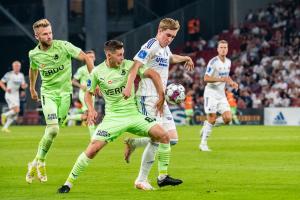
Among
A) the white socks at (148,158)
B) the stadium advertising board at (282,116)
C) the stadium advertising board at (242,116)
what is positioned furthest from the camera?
the stadium advertising board at (242,116)

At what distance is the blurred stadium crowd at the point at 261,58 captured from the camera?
41.8m

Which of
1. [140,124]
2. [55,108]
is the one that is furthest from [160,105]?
[55,108]

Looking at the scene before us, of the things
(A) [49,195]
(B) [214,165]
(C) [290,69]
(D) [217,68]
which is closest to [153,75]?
(A) [49,195]

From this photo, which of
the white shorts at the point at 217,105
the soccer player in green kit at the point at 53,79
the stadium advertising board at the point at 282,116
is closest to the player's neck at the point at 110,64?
the soccer player in green kit at the point at 53,79

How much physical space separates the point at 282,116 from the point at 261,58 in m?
6.02

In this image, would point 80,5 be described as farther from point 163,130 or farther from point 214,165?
point 163,130

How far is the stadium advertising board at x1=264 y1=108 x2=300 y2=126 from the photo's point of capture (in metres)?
40.0

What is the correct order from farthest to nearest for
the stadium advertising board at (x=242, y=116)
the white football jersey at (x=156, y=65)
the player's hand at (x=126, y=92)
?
the stadium advertising board at (x=242, y=116) < the white football jersey at (x=156, y=65) < the player's hand at (x=126, y=92)

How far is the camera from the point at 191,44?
50.4 m

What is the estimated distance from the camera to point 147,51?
13547 millimetres

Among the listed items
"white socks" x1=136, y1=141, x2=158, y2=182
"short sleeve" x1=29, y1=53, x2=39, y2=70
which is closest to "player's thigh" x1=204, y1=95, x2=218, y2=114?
"short sleeve" x1=29, y1=53, x2=39, y2=70

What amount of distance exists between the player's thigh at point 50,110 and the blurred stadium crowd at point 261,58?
1035 inches

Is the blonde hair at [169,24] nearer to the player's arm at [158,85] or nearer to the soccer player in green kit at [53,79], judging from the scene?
the player's arm at [158,85]

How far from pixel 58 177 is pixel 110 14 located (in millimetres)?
36771
